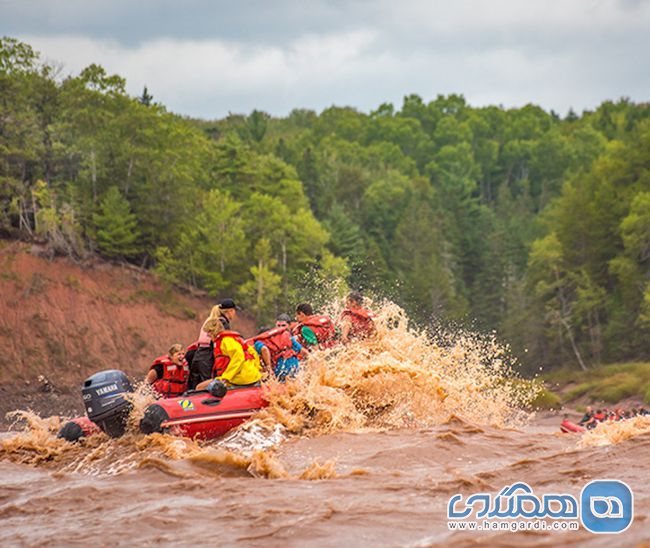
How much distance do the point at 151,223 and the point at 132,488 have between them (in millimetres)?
41604

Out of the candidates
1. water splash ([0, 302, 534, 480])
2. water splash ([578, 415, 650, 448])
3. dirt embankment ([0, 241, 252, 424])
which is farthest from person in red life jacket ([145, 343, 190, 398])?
dirt embankment ([0, 241, 252, 424])

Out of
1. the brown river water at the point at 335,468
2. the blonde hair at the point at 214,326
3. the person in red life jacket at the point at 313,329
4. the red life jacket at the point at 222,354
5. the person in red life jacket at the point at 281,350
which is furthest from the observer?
the person in red life jacket at the point at 313,329

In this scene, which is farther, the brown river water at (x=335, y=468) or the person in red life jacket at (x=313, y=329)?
the person in red life jacket at (x=313, y=329)

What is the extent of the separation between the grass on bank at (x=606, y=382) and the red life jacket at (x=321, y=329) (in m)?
27.2

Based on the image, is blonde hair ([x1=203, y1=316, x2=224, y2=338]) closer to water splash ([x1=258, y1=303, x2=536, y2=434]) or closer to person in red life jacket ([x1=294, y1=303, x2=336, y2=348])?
water splash ([x1=258, y1=303, x2=536, y2=434])

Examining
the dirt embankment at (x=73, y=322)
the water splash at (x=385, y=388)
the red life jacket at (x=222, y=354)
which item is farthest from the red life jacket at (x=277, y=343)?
the dirt embankment at (x=73, y=322)

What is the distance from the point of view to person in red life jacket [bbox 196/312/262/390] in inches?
578

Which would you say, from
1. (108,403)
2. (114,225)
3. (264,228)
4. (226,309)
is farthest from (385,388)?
(264,228)

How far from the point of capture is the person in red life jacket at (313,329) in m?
16.9

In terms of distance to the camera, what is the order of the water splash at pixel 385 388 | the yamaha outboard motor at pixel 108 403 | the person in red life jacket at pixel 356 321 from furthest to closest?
1. the person in red life jacket at pixel 356 321
2. the water splash at pixel 385 388
3. the yamaha outboard motor at pixel 108 403

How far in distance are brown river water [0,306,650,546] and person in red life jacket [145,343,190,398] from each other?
59 cm

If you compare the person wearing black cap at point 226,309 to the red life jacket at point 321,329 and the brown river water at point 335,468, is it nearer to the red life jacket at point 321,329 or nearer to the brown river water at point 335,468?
the brown river water at point 335,468

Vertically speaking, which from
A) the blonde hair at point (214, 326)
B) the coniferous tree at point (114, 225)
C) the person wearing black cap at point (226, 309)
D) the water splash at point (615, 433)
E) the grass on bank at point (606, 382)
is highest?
the coniferous tree at point (114, 225)

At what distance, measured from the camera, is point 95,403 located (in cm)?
1419
